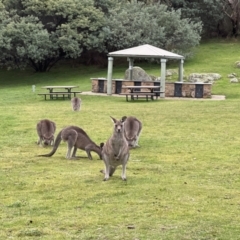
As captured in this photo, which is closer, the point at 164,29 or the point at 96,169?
the point at 96,169

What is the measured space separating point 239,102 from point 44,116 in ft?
29.9

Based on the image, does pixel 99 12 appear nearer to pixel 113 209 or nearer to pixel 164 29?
pixel 164 29

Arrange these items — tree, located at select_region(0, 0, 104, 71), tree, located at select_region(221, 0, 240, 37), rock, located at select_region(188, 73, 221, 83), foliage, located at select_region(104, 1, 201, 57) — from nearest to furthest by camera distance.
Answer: rock, located at select_region(188, 73, 221, 83)
tree, located at select_region(0, 0, 104, 71)
foliage, located at select_region(104, 1, 201, 57)
tree, located at select_region(221, 0, 240, 37)

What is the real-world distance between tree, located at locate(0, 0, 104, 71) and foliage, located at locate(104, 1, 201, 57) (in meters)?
1.15

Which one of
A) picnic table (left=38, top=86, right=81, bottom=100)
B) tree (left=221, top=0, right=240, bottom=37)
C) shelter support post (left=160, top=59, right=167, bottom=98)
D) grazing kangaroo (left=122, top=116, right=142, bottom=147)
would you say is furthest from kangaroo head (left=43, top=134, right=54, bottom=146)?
tree (left=221, top=0, right=240, bottom=37)

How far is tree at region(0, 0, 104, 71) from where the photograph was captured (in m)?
36.2

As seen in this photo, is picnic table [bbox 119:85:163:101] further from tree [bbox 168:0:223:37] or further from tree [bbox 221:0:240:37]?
tree [bbox 221:0:240:37]

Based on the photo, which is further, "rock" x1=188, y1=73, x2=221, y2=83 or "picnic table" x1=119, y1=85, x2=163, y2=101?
"rock" x1=188, y1=73, x2=221, y2=83

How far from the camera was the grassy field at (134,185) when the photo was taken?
21.2ft

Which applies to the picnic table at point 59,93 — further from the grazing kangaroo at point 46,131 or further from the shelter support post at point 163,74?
the grazing kangaroo at point 46,131

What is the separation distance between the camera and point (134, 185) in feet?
28.4

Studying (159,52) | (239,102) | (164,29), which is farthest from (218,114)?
(164,29)

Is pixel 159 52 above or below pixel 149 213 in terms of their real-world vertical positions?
above

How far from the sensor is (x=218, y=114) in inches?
770
